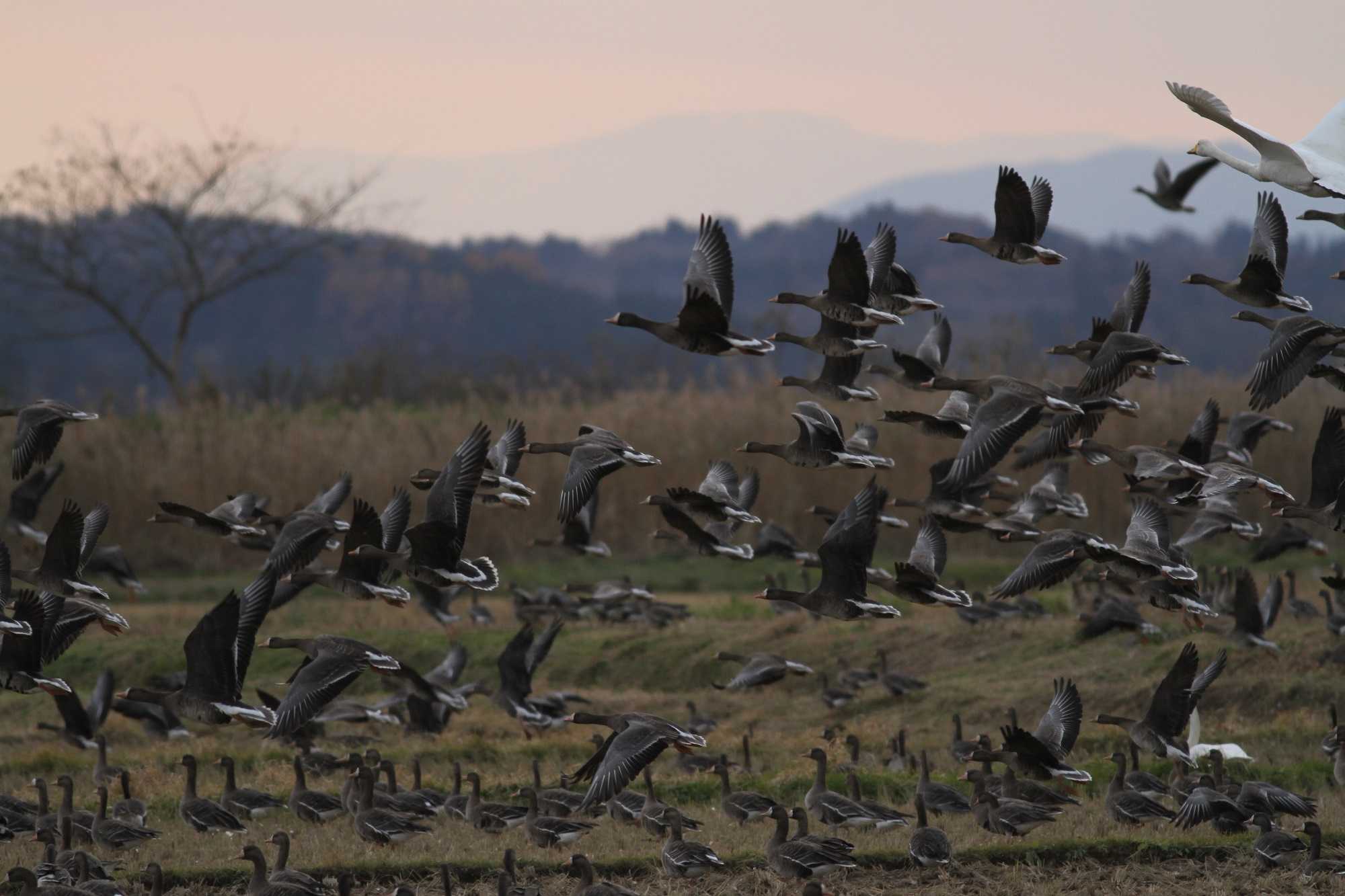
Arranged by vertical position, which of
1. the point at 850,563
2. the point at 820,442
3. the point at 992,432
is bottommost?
the point at 850,563

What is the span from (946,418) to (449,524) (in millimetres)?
4208

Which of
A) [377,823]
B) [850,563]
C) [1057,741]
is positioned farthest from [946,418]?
[377,823]

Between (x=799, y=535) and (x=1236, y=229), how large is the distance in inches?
4275

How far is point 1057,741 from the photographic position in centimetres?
1258

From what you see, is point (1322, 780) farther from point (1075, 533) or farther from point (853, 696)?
point (853, 696)

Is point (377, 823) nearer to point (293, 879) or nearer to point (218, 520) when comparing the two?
point (293, 879)

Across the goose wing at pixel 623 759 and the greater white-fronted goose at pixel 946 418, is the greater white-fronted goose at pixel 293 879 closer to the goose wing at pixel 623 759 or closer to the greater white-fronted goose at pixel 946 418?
the goose wing at pixel 623 759

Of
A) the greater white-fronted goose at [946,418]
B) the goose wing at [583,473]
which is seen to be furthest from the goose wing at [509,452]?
the greater white-fronted goose at [946,418]

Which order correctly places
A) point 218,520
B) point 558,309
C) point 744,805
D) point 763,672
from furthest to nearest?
point 558,309 → point 763,672 → point 744,805 → point 218,520

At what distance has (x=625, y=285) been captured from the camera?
479 feet

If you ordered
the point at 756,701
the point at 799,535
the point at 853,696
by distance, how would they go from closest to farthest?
the point at 853,696, the point at 756,701, the point at 799,535

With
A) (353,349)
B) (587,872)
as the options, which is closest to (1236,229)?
Result: (353,349)

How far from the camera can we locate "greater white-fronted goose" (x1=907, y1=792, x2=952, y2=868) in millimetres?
11320

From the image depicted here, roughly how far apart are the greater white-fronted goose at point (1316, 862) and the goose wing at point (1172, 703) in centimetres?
133
